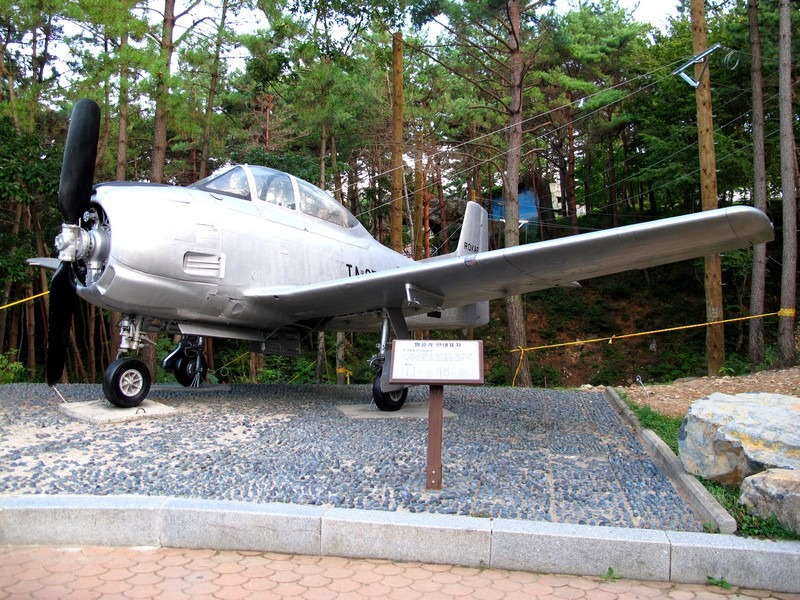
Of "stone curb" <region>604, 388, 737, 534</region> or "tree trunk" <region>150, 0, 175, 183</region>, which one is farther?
"tree trunk" <region>150, 0, 175, 183</region>

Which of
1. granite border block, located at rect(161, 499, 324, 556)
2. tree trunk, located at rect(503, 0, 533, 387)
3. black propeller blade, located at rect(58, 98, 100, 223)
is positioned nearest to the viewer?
granite border block, located at rect(161, 499, 324, 556)

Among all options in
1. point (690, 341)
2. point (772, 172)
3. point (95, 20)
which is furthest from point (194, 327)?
point (772, 172)

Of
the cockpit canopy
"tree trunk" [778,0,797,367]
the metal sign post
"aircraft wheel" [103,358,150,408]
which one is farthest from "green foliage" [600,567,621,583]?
"tree trunk" [778,0,797,367]

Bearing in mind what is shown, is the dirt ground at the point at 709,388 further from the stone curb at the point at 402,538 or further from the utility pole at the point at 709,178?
the stone curb at the point at 402,538

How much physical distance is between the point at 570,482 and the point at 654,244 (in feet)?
8.42

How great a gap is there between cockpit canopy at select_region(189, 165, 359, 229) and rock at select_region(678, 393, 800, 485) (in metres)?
5.51

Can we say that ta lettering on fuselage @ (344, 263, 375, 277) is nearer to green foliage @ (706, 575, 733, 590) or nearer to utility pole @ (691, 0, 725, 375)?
green foliage @ (706, 575, 733, 590)

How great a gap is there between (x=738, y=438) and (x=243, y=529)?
3.27 metres

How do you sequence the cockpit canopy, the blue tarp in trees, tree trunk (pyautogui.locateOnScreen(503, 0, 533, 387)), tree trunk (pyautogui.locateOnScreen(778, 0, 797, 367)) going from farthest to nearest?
the blue tarp in trees, tree trunk (pyautogui.locateOnScreen(503, 0, 533, 387)), tree trunk (pyautogui.locateOnScreen(778, 0, 797, 367)), the cockpit canopy

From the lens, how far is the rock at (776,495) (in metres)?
3.18

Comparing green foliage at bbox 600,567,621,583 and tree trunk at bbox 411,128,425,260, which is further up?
tree trunk at bbox 411,128,425,260

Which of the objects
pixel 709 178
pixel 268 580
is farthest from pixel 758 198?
pixel 268 580

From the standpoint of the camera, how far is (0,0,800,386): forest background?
44.3 ft

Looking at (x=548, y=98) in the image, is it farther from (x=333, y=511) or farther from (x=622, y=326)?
(x=333, y=511)
